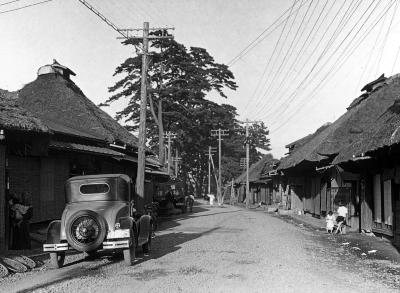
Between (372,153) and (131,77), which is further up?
(131,77)

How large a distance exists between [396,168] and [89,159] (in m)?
12.0

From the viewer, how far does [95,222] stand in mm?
10203

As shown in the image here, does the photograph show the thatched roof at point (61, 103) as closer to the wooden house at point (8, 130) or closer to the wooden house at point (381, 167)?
the wooden house at point (8, 130)

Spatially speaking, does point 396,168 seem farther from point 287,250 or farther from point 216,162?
point 216,162

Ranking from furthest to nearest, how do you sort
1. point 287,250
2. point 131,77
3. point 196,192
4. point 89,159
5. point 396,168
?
point 196,192 → point 131,77 → point 89,159 → point 396,168 → point 287,250

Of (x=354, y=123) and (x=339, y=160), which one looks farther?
(x=354, y=123)

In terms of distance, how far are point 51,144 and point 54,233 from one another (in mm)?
5827

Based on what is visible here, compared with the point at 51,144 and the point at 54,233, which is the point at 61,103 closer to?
the point at 51,144

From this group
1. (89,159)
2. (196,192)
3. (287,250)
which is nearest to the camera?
(287,250)

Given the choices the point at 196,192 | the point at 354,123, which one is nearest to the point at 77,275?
the point at 354,123

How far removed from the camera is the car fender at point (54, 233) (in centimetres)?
1035

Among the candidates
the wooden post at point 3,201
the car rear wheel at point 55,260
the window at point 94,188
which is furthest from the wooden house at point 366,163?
the wooden post at point 3,201

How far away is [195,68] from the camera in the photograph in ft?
144

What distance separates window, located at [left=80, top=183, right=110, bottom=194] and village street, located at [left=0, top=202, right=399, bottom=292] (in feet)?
5.43
